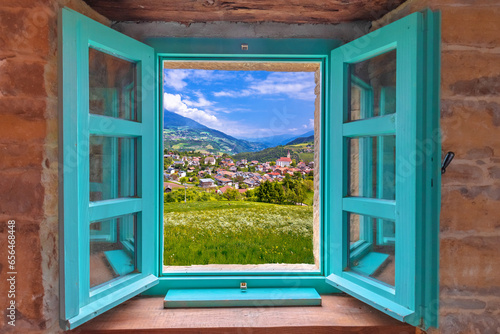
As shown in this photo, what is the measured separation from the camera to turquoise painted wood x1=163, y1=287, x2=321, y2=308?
1.25 metres

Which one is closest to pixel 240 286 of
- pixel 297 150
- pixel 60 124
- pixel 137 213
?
pixel 137 213

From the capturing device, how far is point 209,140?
5.15 metres

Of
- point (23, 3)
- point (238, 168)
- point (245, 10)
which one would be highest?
point (245, 10)

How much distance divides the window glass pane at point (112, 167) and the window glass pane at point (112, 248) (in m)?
0.12

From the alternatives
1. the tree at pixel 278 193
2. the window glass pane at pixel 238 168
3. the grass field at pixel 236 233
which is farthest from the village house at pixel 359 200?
the tree at pixel 278 193

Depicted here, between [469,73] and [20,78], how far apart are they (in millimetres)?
1703

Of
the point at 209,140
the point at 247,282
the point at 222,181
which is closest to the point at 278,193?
the point at 222,181

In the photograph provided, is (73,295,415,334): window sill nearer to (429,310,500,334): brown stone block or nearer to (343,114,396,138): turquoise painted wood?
(429,310,500,334): brown stone block

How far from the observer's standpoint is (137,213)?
129cm

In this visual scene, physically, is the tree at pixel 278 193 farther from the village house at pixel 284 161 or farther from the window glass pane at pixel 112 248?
the window glass pane at pixel 112 248

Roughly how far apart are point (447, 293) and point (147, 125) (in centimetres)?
146

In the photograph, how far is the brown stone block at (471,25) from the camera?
1044mm

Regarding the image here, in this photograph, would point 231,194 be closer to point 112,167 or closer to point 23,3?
point 112,167

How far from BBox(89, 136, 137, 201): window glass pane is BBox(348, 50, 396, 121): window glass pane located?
109cm
